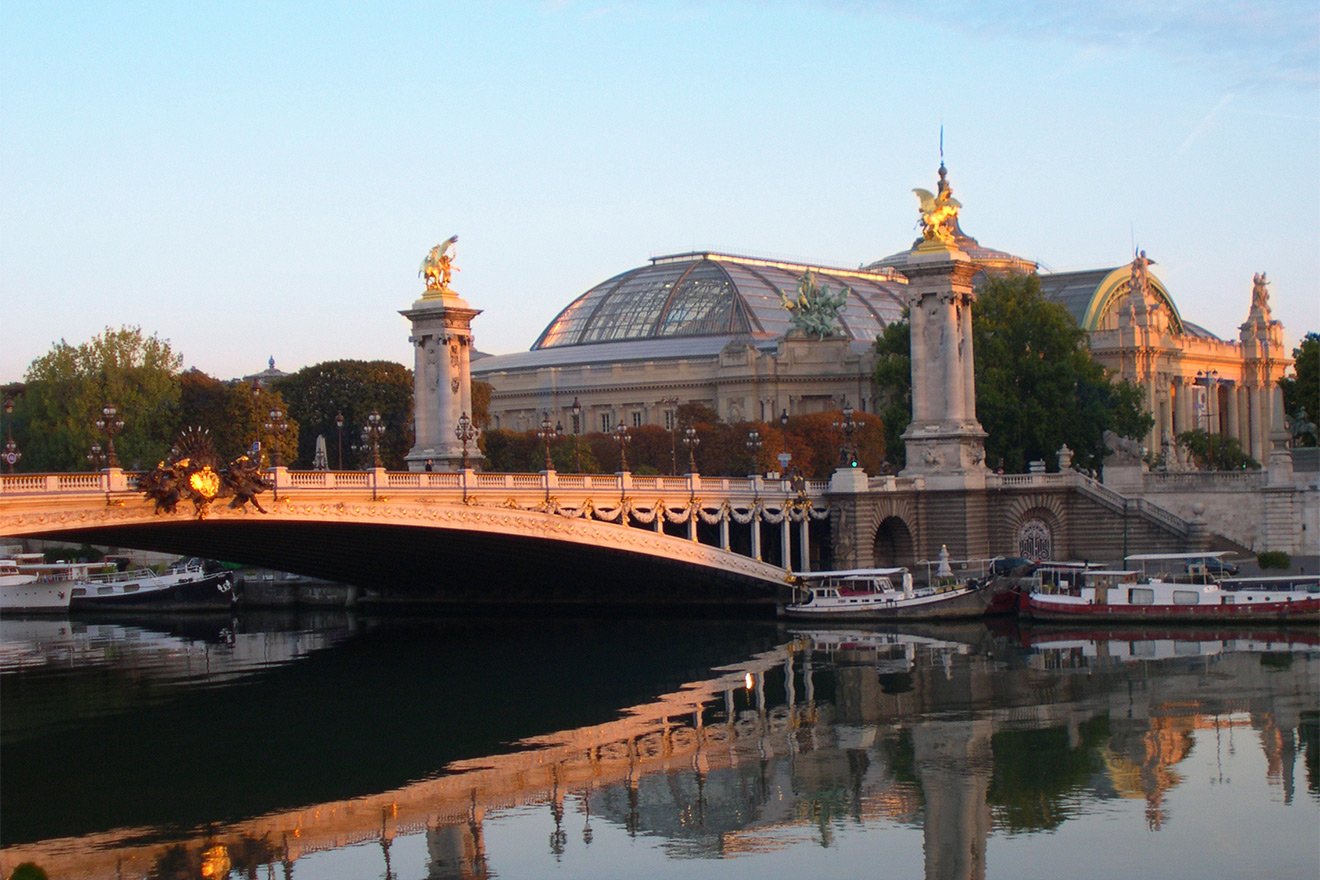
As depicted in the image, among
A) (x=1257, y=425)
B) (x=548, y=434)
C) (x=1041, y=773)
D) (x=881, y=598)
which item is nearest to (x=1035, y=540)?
(x=881, y=598)

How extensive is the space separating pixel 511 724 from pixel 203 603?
4032 centimetres

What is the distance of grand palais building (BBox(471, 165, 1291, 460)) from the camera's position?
13500 centimetres

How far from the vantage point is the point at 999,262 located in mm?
160625

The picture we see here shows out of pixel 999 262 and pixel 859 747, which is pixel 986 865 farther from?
pixel 999 262

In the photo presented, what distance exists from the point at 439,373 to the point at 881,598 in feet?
80.4

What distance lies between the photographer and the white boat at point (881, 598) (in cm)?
6944

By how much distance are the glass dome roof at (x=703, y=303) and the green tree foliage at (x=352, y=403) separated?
46.6 metres

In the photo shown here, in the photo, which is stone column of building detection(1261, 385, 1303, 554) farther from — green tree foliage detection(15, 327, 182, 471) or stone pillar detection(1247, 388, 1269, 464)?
stone pillar detection(1247, 388, 1269, 464)

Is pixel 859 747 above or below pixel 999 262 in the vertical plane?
below

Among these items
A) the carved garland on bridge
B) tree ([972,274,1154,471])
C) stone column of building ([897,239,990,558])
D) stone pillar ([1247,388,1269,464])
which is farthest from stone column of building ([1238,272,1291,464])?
the carved garland on bridge

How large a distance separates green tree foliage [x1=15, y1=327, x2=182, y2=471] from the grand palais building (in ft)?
107

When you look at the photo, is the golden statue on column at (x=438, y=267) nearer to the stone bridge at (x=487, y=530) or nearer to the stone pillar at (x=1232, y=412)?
the stone bridge at (x=487, y=530)

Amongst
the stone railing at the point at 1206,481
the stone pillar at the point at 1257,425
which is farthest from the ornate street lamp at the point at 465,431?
the stone pillar at the point at 1257,425

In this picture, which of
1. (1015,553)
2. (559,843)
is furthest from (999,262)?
(559,843)
